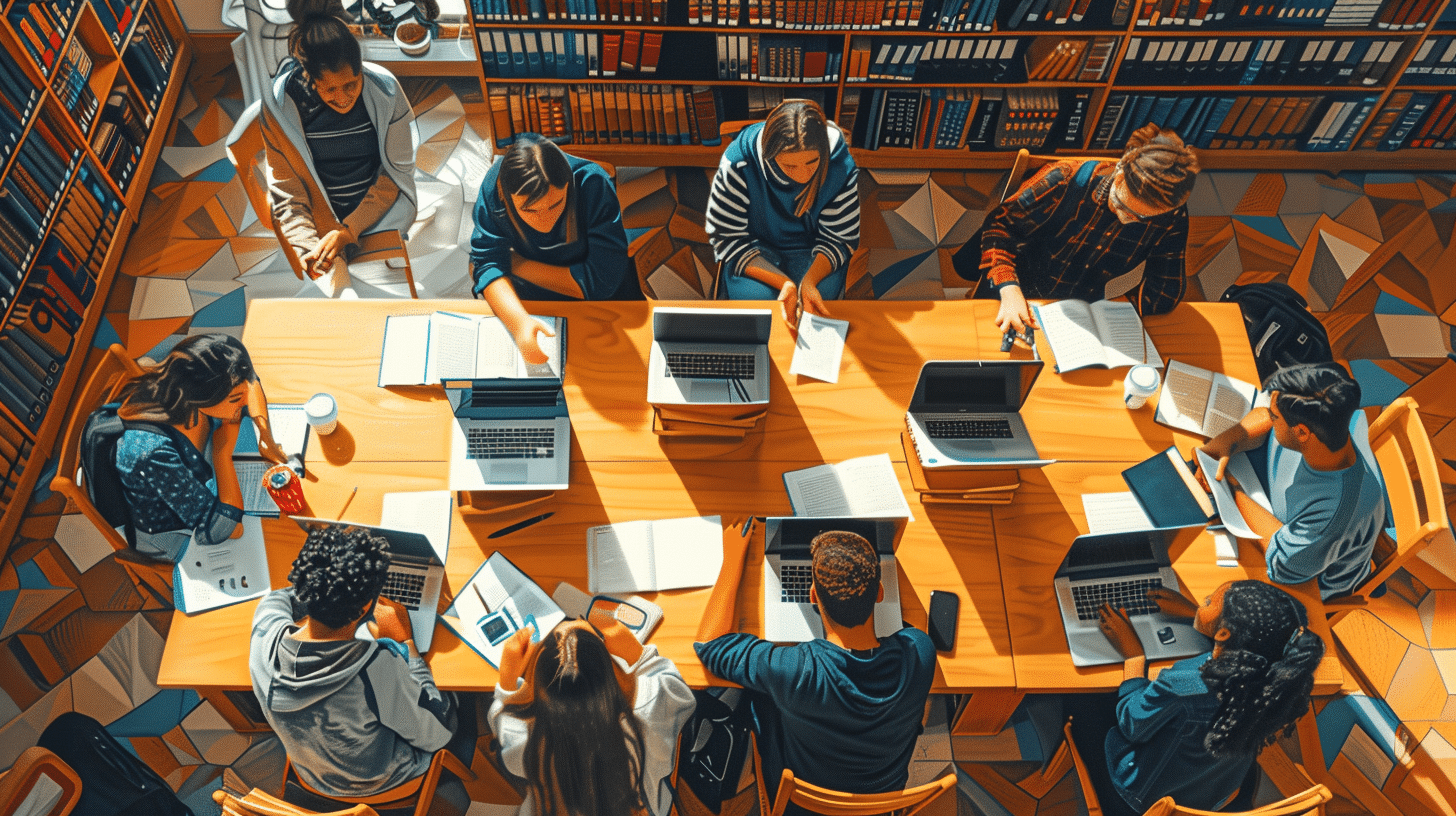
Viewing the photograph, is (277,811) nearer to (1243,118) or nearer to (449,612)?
(449,612)

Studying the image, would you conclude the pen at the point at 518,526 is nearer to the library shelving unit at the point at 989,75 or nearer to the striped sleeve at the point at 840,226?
the striped sleeve at the point at 840,226

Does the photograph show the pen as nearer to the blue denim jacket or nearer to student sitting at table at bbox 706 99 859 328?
student sitting at table at bbox 706 99 859 328

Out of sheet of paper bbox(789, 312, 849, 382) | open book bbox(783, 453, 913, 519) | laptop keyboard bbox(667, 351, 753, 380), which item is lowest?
open book bbox(783, 453, 913, 519)

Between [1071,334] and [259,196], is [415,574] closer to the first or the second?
[259,196]

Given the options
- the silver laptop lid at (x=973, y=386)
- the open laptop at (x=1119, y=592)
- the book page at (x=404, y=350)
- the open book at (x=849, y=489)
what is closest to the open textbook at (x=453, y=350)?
the book page at (x=404, y=350)

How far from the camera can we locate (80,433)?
2.27m

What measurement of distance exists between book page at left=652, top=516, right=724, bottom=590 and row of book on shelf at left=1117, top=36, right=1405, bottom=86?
2899 mm

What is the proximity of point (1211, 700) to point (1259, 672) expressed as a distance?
0.12 meters

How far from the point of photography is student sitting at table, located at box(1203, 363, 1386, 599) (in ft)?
7.30

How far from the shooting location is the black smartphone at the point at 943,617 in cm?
228

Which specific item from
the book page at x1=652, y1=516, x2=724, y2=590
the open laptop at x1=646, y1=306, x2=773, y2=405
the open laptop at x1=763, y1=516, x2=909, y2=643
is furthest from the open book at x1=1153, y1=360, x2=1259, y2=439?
the book page at x1=652, y1=516, x2=724, y2=590

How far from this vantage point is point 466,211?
4.05m

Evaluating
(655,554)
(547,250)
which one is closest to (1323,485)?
(655,554)

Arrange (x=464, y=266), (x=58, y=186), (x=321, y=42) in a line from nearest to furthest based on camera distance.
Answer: (x=321, y=42), (x=58, y=186), (x=464, y=266)
